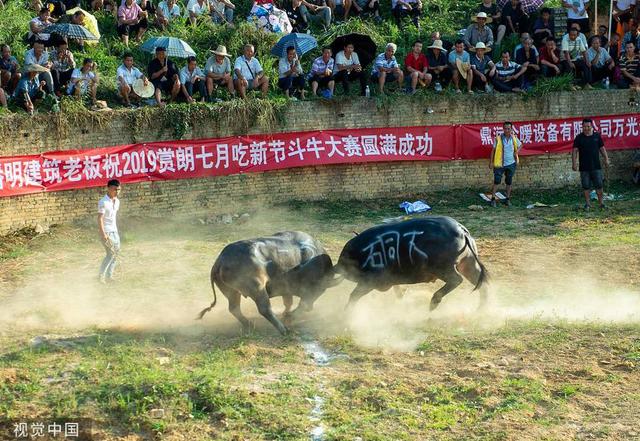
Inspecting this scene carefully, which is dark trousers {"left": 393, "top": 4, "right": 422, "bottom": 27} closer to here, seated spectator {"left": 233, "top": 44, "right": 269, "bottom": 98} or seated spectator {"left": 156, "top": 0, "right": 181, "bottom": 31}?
seated spectator {"left": 233, "top": 44, "right": 269, "bottom": 98}

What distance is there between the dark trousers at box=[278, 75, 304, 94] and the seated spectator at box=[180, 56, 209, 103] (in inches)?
65.9

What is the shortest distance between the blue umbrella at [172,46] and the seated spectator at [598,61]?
9.19 meters

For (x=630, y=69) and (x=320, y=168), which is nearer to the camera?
(x=320, y=168)

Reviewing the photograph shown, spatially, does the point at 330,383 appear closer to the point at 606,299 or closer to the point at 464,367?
the point at 464,367

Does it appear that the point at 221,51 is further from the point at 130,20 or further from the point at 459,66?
the point at 459,66

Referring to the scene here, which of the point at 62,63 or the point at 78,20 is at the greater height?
the point at 78,20

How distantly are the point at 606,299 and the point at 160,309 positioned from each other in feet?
20.2

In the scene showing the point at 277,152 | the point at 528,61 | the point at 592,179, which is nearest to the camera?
the point at 592,179

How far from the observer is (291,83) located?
66.7 feet

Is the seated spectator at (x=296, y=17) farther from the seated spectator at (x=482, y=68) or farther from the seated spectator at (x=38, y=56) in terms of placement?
the seated spectator at (x=38, y=56)

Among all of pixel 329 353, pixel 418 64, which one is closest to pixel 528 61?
pixel 418 64

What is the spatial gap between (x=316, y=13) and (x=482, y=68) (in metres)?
4.38

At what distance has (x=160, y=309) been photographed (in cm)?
1301

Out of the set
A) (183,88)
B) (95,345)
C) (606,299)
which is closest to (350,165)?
(183,88)
